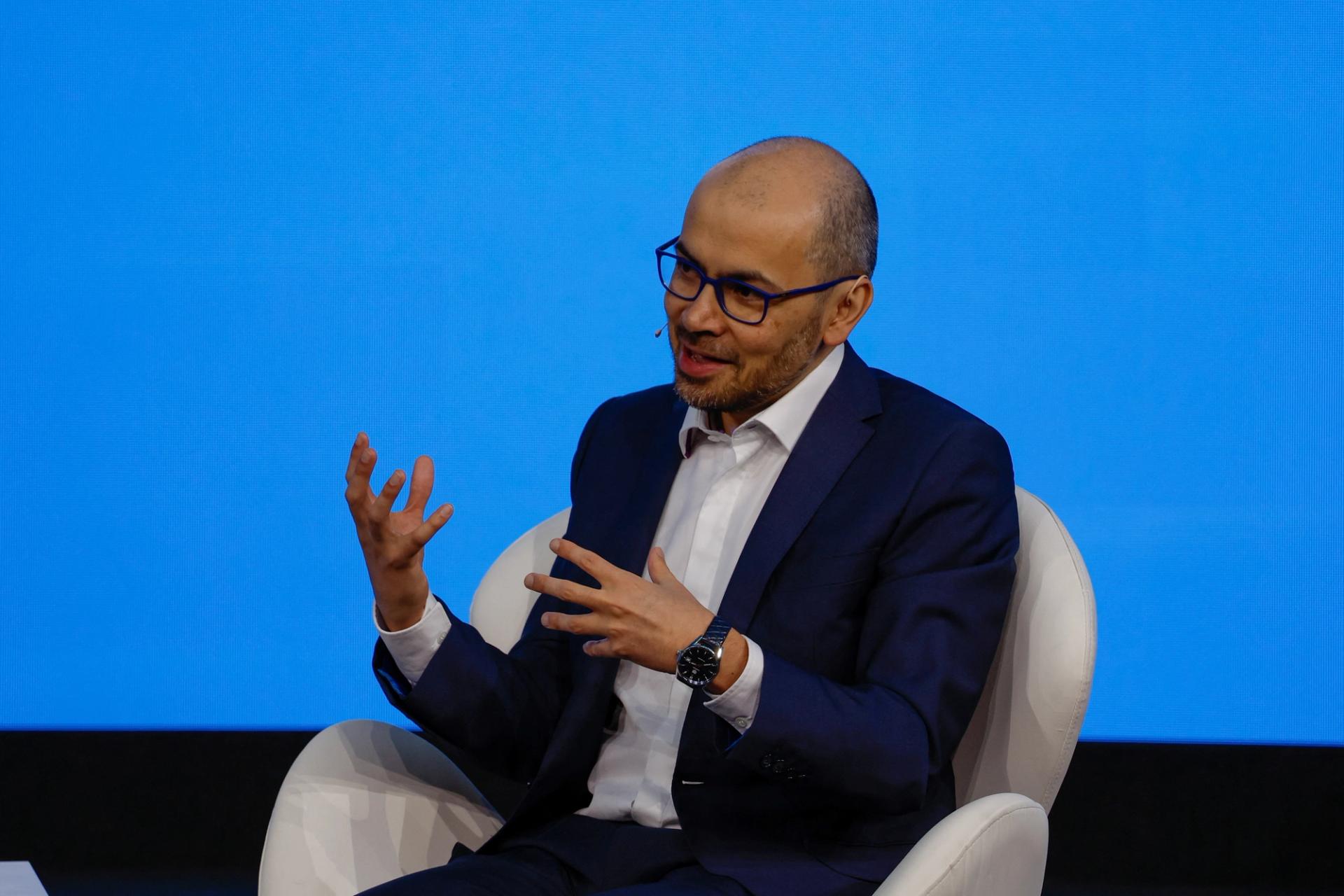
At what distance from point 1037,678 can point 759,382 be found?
520 millimetres

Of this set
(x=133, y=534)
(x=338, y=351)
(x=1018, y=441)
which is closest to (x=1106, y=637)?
(x=1018, y=441)

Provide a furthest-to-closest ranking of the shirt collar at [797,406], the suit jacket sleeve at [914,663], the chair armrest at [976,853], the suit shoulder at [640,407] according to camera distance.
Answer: the suit shoulder at [640,407] → the shirt collar at [797,406] → the suit jacket sleeve at [914,663] → the chair armrest at [976,853]

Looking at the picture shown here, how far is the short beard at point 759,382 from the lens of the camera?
1927 mm

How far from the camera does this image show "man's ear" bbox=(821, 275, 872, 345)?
6.42 ft

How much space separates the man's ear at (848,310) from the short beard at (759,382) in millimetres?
26

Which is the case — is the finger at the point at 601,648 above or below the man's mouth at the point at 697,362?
below

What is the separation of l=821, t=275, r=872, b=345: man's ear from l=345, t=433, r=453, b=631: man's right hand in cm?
57

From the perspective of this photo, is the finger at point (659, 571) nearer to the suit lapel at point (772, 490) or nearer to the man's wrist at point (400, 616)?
the suit lapel at point (772, 490)

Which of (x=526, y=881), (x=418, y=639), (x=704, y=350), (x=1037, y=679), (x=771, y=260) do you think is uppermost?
(x=771, y=260)

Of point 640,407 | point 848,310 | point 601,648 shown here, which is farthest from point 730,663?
point 640,407

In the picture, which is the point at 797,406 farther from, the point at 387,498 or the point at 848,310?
the point at 387,498

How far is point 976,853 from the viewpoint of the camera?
1573 millimetres

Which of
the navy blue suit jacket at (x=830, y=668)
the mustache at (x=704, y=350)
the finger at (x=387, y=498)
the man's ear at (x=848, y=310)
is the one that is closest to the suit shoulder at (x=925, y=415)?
the navy blue suit jacket at (x=830, y=668)

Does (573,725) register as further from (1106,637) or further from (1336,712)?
(1336,712)
